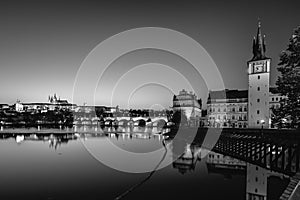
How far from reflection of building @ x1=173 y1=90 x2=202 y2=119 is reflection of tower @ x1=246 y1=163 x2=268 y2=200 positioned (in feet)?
396

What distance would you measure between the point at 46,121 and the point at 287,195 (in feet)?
636

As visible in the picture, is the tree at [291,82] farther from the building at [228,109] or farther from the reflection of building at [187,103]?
the reflection of building at [187,103]

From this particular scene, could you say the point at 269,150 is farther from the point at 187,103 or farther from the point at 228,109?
the point at 187,103

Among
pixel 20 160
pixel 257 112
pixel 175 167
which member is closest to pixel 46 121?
pixel 257 112

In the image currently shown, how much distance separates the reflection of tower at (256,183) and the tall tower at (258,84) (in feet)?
198

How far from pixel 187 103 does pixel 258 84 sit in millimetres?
69184

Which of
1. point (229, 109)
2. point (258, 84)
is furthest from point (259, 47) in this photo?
point (229, 109)

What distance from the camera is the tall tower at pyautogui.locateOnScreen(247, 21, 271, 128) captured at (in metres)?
84.5

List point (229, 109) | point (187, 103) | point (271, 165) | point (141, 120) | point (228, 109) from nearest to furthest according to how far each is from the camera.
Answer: point (271, 165)
point (229, 109)
point (228, 109)
point (187, 103)
point (141, 120)

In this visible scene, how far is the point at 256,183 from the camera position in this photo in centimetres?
2247

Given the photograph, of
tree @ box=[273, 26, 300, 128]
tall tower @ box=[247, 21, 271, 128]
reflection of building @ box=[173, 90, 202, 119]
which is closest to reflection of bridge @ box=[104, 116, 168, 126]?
reflection of building @ box=[173, 90, 202, 119]

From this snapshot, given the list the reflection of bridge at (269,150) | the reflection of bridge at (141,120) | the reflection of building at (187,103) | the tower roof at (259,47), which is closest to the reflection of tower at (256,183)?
the reflection of bridge at (269,150)

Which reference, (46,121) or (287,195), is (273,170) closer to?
(287,195)

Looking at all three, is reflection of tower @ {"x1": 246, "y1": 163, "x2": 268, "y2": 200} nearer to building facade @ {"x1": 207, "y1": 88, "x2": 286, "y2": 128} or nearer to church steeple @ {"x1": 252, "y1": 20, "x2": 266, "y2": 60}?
church steeple @ {"x1": 252, "y1": 20, "x2": 266, "y2": 60}
